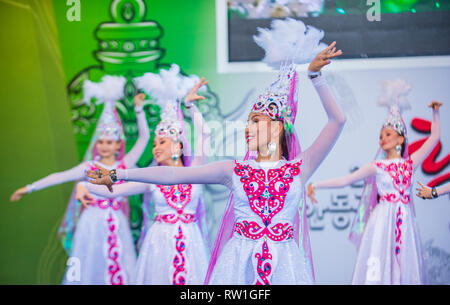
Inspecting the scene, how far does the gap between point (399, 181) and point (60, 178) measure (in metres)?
2.61

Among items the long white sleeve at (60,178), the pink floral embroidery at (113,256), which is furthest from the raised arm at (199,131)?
the long white sleeve at (60,178)

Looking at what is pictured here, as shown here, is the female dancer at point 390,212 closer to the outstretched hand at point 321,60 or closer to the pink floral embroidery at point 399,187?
the pink floral embroidery at point 399,187

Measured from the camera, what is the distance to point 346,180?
4332 millimetres

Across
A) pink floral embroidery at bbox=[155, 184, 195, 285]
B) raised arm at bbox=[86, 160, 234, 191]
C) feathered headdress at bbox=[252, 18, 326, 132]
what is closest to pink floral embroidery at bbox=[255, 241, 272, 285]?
raised arm at bbox=[86, 160, 234, 191]

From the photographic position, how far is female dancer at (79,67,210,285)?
4.11 metres

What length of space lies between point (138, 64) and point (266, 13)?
3.64 feet

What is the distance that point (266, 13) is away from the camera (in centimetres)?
437

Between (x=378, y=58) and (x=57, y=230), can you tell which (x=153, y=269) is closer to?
(x=57, y=230)

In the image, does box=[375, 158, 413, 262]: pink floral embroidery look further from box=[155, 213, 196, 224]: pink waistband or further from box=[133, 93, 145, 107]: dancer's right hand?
box=[133, 93, 145, 107]: dancer's right hand

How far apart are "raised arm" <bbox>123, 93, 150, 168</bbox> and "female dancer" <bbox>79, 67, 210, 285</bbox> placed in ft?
0.96

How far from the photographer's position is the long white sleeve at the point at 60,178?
4.52m

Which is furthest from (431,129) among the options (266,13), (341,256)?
(266,13)
